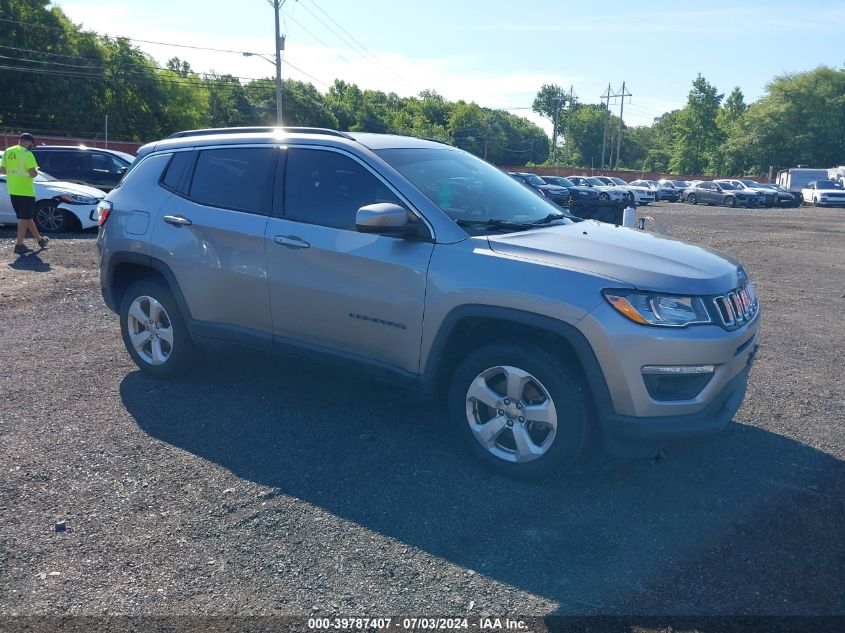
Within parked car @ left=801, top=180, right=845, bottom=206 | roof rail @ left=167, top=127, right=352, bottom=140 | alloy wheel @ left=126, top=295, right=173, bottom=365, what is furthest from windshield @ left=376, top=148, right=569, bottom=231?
parked car @ left=801, top=180, right=845, bottom=206

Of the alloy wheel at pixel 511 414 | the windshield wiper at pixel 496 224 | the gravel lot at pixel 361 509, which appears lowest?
the gravel lot at pixel 361 509

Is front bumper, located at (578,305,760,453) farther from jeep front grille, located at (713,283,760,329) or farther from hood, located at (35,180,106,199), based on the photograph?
hood, located at (35,180,106,199)

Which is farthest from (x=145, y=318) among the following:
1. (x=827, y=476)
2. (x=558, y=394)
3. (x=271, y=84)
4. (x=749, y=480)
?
(x=271, y=84)

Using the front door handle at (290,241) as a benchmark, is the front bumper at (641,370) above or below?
below

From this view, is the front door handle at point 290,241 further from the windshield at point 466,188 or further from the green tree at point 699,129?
the green tree at point 699,129

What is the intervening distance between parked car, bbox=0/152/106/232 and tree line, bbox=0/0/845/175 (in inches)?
269

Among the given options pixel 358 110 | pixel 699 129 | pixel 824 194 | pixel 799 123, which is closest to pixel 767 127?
pixel 799 123

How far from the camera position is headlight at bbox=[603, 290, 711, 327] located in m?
3.82

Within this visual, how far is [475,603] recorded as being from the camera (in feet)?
10.4

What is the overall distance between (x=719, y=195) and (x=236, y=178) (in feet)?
147

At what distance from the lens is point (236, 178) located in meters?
5.41

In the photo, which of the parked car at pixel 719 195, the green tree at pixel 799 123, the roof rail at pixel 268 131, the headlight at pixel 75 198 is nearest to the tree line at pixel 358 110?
the green tree at pixel 799 123

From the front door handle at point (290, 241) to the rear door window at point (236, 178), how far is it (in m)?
0.31

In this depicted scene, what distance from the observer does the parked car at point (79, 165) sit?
16.9 meters
